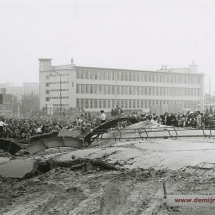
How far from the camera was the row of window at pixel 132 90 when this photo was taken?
Result: 263ft

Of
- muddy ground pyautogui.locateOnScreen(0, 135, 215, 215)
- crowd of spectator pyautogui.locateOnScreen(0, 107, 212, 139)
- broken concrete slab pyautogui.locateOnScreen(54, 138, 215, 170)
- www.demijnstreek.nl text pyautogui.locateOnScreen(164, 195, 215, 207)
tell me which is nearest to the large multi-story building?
crowd of spectator pyautogui.locateOnScreen(0, 107, 212, 139)

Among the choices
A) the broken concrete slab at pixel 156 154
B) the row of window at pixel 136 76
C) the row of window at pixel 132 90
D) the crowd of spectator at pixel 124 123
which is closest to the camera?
the broken concrete slab at pixel 156 154

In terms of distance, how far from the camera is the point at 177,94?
87.9 meters

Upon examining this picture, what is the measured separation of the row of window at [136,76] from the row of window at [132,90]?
165cm

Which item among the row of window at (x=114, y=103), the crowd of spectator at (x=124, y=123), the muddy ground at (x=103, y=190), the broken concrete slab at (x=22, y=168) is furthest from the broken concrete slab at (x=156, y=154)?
the row of window at (x=114, y=103)

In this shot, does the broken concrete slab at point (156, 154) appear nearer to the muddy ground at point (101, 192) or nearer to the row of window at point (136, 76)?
the muddy ground at point (101, 192)

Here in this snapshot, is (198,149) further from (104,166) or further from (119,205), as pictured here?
(119,205)

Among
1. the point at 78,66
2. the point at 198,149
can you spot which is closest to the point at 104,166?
the point at 198,149

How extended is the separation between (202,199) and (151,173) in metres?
3.05

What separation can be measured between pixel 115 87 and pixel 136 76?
4907mm

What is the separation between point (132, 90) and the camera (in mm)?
83125

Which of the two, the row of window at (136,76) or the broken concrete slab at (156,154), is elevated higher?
the row of window at (136,76)

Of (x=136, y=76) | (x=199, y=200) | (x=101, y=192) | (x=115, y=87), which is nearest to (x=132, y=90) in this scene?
(x=136, y=76)

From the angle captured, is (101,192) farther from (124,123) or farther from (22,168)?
(124,123)
